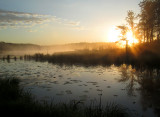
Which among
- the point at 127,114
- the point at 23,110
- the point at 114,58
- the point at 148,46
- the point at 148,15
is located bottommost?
the point at 127,114

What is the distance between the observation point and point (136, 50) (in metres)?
25.4

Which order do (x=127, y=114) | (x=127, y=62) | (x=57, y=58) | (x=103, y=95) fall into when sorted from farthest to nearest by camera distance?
(x=57, y=58)
(x=127, y=62)
(x=103, y=95)
(x=127, y=114)

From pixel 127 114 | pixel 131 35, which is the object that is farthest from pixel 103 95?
pixel 131 35

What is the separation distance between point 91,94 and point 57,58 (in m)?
25.9

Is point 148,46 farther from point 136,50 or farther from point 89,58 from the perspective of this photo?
point 89,58

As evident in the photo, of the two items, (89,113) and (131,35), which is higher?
(131,35)

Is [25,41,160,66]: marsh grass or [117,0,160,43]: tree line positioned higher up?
[117,0,160,43]: tree line

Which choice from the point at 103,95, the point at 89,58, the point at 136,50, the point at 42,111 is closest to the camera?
the point at 42,111

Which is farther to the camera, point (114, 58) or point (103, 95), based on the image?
point (114, 58)

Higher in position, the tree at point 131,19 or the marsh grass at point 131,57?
the tree at point 131,19

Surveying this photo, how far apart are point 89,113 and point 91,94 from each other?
3.26 m

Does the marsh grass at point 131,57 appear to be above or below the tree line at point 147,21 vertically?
below

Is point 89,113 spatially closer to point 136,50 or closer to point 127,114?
point 127,114

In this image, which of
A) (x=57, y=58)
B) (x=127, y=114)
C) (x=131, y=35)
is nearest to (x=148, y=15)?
(x=131, y=35)
